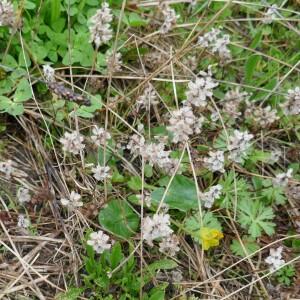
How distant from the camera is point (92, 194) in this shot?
2287mm

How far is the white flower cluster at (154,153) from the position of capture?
2.22 meters

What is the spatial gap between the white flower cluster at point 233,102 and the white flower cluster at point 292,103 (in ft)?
0.65

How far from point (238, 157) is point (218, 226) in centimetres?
28

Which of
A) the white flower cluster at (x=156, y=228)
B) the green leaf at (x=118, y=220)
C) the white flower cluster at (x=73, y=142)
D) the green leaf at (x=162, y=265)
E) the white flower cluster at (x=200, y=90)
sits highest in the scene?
the white flower cluster at (x=200, y=90)

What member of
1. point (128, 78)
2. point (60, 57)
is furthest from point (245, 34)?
point (60, 57)

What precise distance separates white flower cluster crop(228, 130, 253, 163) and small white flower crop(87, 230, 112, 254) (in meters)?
0.60

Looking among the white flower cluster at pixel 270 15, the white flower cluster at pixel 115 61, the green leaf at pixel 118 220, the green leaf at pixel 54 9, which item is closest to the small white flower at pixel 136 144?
the green leaf at pixel 118 220

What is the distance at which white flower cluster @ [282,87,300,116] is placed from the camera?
7.84 feet

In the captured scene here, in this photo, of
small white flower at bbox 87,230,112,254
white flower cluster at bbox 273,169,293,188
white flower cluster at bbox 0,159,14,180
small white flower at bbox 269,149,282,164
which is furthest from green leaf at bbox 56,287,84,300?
small white flower at bbox 269,149,282,164

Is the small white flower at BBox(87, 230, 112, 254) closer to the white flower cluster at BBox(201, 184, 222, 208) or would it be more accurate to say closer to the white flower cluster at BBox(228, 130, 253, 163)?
the white flower cluster at BBox(201, 184, 222, 208)

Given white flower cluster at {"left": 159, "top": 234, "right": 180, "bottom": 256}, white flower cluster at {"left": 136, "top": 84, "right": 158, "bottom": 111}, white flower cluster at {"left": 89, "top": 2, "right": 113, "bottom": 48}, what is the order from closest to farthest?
white flower cluster at {"left": 159, "top": 234, "right": 180, "bottom": 256} < white flower cluster at {"left": 89, "top": 2, "right": 113, "bottom": 48} < white flower cluster at {"left": 136, "top": 84, "right": 158, "bottom": 111}

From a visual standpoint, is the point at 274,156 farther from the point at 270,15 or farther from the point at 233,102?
the point at 270,15

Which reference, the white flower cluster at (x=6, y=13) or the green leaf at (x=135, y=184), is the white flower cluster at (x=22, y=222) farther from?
the white flower cluster at (x=6, y=13)

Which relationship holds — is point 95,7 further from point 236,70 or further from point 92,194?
point 92,194
